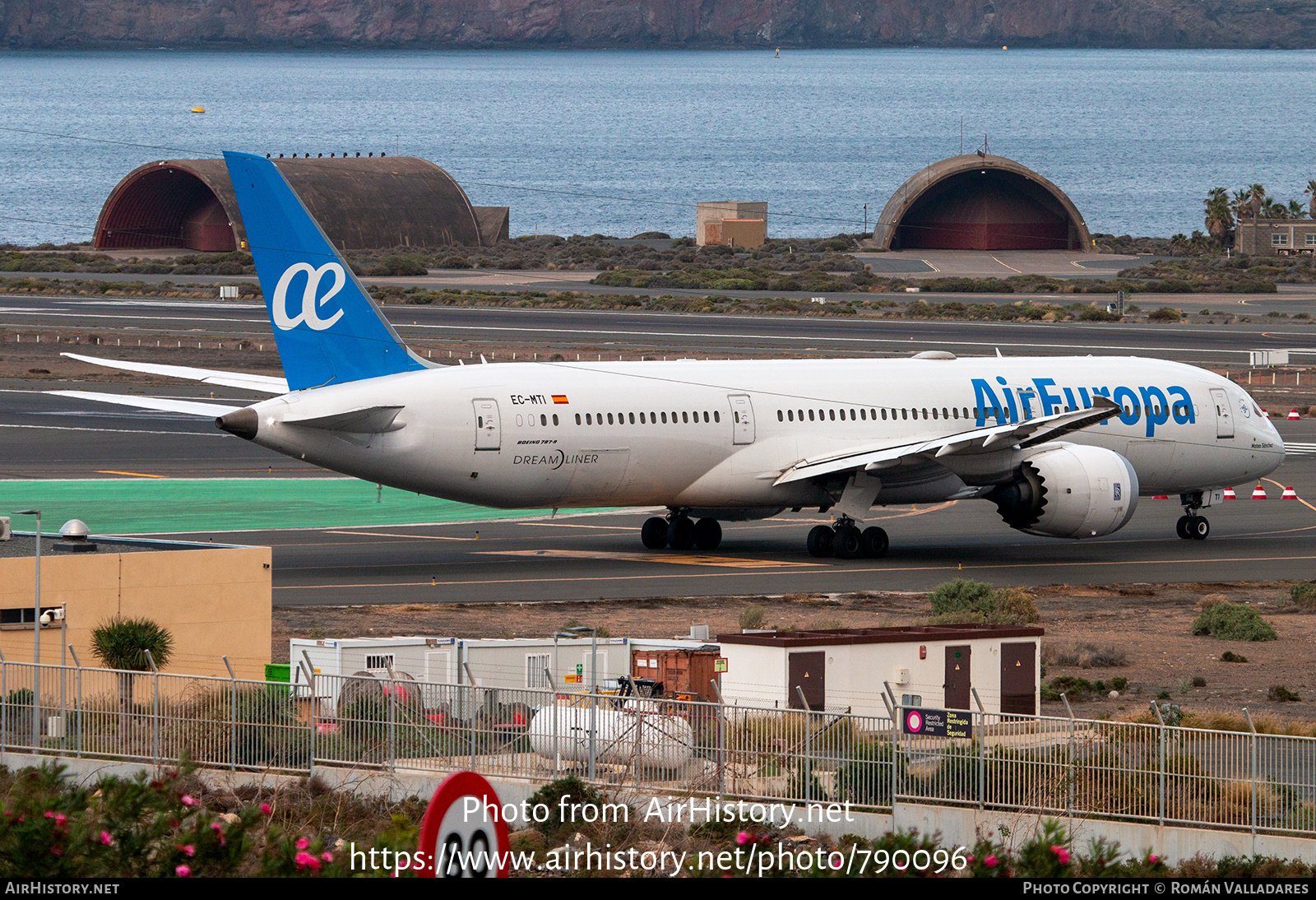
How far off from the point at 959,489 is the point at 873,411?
2.78 m

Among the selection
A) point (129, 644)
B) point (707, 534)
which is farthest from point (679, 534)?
point (129, 644)

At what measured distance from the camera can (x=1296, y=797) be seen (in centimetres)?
2048

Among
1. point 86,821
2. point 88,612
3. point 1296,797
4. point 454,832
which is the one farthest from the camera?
point 88,612

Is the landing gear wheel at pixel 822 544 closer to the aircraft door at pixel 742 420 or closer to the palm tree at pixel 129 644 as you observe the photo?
the aircraft door at pixel 742 420

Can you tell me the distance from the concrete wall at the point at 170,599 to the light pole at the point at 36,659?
311 millimetres

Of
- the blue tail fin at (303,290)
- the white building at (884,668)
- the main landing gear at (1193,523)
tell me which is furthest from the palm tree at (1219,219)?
the white building at (884,668)

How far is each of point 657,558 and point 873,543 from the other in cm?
518

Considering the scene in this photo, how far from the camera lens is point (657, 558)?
45.1m

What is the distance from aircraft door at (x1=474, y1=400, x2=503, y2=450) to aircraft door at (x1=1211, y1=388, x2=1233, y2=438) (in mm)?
20001

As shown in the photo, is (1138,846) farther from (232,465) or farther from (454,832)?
(232,465)

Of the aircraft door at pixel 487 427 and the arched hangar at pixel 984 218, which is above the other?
the arched hangar at pixel 984 218

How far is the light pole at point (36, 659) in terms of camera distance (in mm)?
25141

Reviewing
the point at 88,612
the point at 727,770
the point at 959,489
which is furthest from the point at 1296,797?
the point at 959,489

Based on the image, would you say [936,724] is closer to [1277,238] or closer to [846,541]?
[846,541]
